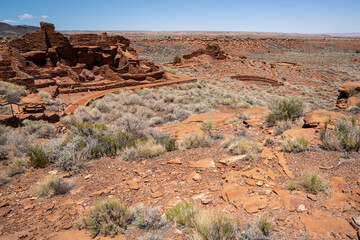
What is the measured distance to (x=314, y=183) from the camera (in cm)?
345

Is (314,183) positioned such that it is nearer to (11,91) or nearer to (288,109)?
(288,109)

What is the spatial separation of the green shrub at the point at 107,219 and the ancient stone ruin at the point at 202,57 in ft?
103

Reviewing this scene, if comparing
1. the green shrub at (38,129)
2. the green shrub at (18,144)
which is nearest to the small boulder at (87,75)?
the green shrub at (38,129)

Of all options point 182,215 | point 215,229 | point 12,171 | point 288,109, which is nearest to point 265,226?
point 215,229

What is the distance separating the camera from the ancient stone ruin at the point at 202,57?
3322 centimetres

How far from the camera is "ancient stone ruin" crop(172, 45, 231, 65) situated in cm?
3322

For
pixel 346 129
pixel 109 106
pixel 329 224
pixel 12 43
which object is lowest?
pixel 109 106

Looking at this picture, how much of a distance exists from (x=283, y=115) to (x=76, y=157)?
22.6 feet

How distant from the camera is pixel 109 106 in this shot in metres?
12.9

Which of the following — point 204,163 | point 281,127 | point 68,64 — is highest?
point 68,64

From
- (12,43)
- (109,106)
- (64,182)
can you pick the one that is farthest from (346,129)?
(12,43)

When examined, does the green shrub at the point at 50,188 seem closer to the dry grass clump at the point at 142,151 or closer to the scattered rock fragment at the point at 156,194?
the dry grass clump at the point at 142,151

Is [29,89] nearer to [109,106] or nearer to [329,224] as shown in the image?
[109,106]

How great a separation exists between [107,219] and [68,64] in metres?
20.2
